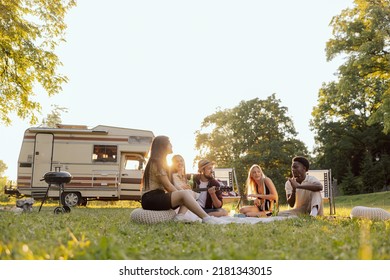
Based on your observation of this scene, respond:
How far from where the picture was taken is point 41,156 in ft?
49.3

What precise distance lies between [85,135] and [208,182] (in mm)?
8365

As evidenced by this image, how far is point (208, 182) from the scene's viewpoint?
8266mm

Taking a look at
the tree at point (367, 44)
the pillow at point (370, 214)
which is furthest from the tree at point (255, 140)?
the pillow at point (370, 214)

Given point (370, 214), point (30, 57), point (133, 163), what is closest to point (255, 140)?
point (133, 163)

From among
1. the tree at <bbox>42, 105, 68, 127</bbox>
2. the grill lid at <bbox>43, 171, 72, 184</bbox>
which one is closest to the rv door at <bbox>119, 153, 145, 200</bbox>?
the grill lid at <bbox>43, 171, 72, 184</bbox>

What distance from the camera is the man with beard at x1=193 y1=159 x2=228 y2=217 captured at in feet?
26.0

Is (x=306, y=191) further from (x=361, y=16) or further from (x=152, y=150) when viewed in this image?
(x=361, y=16)

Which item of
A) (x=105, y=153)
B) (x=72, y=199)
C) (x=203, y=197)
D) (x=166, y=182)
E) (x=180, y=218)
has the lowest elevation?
(x=72, y=199)

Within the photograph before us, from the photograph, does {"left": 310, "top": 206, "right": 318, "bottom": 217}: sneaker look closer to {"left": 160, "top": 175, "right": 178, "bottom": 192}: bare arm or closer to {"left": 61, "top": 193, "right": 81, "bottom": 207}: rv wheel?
{"left": 160, "top": 175, "right": 178, "bottom": 192}: bare arm

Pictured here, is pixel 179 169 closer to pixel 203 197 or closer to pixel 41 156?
pixel 203 197

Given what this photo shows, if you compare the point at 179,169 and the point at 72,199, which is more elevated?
the point at 179,169

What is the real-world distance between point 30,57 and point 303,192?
1007 cm
